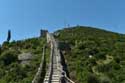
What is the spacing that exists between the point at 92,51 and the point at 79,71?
85.5ft

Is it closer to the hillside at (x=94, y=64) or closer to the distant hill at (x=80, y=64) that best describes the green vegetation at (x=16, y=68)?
the distant hill at (x=80, y=64)

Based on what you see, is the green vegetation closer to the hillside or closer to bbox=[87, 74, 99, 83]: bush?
the hillside

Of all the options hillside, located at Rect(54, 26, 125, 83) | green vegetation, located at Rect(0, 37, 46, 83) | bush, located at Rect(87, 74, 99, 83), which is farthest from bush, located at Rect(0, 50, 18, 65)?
bush, located at Rect(87, 74, 99, 83)

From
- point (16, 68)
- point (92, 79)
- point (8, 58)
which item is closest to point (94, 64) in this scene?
point (16, 68)

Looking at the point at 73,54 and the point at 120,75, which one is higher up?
the point at 73,54

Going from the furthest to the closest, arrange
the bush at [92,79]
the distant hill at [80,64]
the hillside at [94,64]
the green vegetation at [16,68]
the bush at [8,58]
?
1. the bush at [8,58]
2. the green vegetation at [16,68]
3. the distant hill at [80,64]
4. the hillside at [94,64]
5. the bush at [92,79]

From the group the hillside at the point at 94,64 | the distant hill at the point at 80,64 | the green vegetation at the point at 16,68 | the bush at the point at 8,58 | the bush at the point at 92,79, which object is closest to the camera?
the bush at the point at 92,79

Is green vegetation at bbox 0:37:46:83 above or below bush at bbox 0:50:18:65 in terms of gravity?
below

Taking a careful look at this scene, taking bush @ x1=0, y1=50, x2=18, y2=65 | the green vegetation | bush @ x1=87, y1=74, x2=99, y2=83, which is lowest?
bush @ x1=87, y1=74, x2=99, y2=83

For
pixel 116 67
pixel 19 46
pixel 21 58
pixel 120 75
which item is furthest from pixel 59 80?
pixel 19 46

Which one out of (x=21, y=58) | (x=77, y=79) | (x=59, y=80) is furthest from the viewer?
(x=21, y=58)

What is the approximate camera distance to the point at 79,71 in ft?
172

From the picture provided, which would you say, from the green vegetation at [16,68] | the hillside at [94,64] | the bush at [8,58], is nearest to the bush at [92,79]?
the hillside at [94,64]

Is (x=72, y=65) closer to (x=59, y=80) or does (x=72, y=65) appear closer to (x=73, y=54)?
(x=73, y=54)
